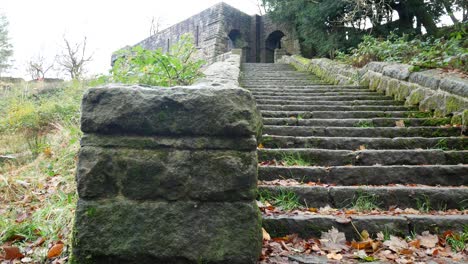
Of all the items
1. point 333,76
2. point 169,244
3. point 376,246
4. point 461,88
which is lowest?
point 376,246

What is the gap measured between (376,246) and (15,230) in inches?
99.6

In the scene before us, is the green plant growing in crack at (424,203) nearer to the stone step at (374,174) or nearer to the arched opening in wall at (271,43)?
the stone step at (374,174)

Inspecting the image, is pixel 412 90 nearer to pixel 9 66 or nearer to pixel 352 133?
pixel 352 133

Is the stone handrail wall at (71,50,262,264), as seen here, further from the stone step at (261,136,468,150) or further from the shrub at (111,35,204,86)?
the stone step at (261,136,468,150)

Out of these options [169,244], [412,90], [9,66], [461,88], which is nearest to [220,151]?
[169,244]

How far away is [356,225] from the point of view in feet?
7.80

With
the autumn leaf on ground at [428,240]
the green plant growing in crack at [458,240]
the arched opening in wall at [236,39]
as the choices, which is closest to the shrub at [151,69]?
the autumn leaf on ground at [428,240]

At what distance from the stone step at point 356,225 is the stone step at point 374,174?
79 centimetres

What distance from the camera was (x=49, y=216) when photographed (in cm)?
273

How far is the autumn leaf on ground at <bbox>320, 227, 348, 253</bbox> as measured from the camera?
2.20 m

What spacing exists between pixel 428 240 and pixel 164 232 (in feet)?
5.69

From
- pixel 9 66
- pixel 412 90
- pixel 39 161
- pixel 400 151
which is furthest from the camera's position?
pixel 9 66

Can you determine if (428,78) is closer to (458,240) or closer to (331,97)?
(331,97)

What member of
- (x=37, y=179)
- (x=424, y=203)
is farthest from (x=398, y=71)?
(x=37, y=179)
